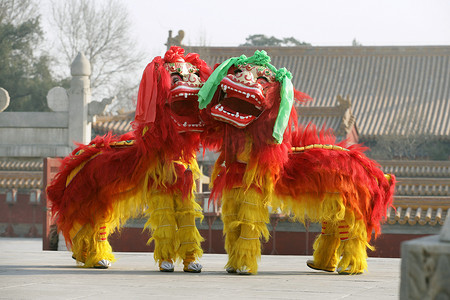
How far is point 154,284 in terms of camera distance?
5.14 meters

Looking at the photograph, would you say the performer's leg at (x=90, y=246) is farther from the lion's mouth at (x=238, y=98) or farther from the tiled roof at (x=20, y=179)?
the tiled roof at (x=20, y=179)

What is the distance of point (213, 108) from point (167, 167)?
23.3 inches

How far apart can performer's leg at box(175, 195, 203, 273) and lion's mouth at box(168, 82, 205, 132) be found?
56 centimetres

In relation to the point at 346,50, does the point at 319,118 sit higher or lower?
lower

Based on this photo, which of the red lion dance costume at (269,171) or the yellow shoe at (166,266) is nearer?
the red lion dance costume at (269,171)

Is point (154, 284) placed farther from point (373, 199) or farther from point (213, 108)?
point (373, 199)

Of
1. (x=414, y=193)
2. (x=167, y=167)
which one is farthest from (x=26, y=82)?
(x=167, y=167)

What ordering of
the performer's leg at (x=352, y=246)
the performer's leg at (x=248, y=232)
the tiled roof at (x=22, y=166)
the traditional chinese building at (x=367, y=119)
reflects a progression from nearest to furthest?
the performer's leg at (x=248, y=232), the performer's leg at (x=352, y=246), the traditional chinese building at (x=367, y=119), the tiled roof at (x=22, y=166)

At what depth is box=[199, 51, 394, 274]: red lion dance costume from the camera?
600 centimetres

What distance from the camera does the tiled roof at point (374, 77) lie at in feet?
77.8

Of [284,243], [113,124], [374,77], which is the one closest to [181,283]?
[284,243]

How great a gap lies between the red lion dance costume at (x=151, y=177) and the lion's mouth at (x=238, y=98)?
27cm

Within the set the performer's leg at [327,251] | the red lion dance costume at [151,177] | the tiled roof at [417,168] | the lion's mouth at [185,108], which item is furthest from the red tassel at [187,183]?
the tiled roof at [417,168]

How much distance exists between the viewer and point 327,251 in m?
6.53
